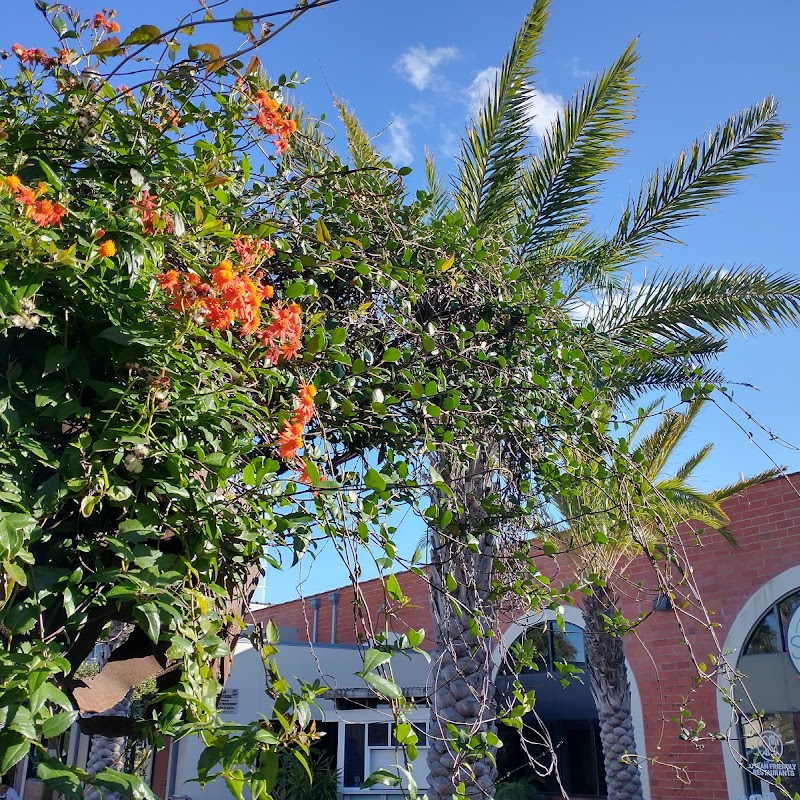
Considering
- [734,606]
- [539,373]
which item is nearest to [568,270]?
[539,373]

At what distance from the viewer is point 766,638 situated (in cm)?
998

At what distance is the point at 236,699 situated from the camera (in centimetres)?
1370

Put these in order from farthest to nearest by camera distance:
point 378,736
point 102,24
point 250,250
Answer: point 378,736 < point 102,24 < point 250,250

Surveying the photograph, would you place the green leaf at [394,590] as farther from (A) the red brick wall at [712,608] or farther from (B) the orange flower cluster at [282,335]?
(A) the red brick wall at [712,608]

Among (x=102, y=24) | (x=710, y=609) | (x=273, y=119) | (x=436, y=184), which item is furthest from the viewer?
(x=710, y=609)

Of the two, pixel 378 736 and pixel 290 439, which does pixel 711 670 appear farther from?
pixel 290 439

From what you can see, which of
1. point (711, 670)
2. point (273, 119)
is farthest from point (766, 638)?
point (273, 119)

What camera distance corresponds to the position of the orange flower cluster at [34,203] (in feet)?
4.35

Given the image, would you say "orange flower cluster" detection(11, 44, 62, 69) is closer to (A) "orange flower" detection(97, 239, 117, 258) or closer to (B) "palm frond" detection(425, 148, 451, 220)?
(A) "orange flower" detection(97, 239, 117, 258)

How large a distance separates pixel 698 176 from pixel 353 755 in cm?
1138

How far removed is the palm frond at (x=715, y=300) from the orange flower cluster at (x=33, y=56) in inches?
217

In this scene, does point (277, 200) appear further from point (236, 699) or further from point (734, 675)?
point (236, 699)

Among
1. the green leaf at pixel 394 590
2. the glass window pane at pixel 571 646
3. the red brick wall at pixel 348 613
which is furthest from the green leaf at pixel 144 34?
the glass window pane at pixel 571 646

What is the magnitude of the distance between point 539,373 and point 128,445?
144 cm
